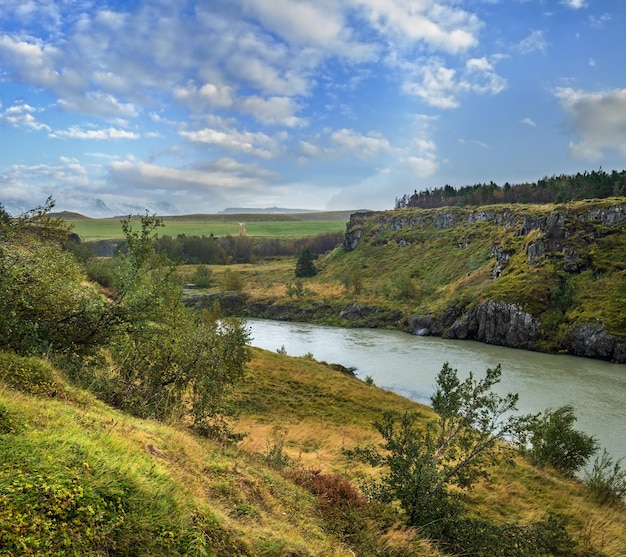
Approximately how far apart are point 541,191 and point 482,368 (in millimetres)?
112930

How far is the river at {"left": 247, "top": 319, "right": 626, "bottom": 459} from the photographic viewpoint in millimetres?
31875

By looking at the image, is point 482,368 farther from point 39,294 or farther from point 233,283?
point 233,283

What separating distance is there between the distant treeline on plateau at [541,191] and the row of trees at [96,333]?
125794 millimetres

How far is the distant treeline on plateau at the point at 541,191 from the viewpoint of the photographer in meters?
113

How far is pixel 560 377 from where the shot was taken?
140 feet

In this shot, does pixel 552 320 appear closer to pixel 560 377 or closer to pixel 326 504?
pixel 560 377

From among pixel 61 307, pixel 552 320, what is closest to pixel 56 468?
pixel 61 307

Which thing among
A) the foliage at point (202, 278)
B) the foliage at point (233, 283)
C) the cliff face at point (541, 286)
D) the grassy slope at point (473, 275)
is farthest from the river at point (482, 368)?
the foliage at point (202, 278)

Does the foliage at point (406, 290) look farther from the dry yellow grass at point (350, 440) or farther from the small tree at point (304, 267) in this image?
the dry yellow grass at point (350, 440)

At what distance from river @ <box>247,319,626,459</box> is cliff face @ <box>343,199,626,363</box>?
127 inches

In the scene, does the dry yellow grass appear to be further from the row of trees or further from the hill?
the hill

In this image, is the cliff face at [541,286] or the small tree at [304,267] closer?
the cliff face at [541,286]

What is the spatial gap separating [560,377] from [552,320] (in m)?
18.6

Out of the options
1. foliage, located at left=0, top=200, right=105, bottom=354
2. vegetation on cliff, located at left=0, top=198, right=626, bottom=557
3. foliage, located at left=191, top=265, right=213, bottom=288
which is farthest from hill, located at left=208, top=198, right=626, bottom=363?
foliage, located at left=0, top=200, right=105, bottom=354
